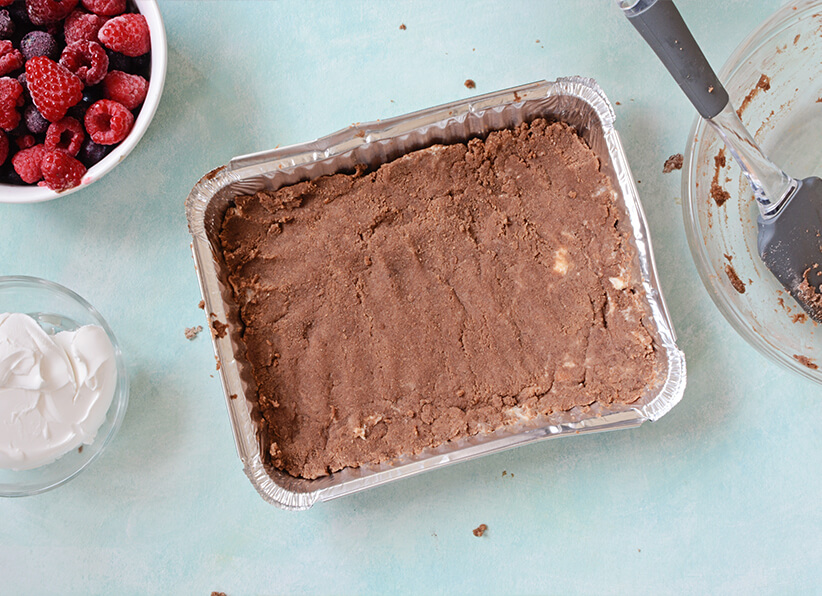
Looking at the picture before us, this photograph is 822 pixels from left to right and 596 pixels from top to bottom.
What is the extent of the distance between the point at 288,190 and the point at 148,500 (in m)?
1.01

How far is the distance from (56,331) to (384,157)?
109 cm

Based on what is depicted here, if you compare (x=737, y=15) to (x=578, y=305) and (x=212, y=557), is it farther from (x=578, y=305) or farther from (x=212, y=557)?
(x=212, y=557)

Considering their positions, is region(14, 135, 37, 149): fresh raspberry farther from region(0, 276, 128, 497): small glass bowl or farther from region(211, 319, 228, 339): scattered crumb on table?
region(211, 319, 228, 339): scattered crumb on table

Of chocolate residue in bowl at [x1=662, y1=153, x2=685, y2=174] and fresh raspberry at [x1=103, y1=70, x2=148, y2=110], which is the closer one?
fresh raspberry at [x1=103, y1=70, x2=148, y2=110]

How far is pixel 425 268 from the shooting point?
1.52 m

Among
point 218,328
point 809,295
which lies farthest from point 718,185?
point 218,328

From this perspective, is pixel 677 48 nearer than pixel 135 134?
Yes

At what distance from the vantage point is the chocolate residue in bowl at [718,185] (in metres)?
1.60

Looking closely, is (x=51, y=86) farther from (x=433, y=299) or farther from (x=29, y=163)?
(x=433, y=299)

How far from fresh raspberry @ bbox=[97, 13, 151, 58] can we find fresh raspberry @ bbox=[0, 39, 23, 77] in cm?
21

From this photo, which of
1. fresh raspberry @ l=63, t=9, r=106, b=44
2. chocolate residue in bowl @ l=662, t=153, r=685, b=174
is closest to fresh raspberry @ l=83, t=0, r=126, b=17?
fresh raspberry @ l=63, t=9, r=106, b=44

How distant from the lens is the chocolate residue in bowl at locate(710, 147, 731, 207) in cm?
160

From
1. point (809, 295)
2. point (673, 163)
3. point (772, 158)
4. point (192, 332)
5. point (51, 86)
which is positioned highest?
point (51, 86)

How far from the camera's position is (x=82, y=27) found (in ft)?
4.81
